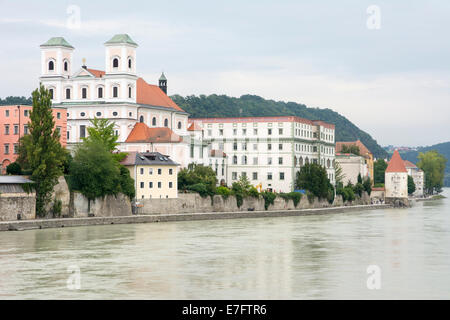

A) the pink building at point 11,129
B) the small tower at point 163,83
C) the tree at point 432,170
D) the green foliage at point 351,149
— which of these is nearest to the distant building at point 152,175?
the pink building at point 11,129

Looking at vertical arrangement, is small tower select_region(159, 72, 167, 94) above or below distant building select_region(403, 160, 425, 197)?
above

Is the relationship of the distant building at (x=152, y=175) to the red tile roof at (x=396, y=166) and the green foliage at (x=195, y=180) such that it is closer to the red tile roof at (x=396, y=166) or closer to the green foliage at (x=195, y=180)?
the green foliage at (x=195, y=180)

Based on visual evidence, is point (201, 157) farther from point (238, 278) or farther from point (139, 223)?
point (238, 278)

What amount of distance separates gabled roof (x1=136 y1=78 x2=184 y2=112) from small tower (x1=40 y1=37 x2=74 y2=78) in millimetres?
8719

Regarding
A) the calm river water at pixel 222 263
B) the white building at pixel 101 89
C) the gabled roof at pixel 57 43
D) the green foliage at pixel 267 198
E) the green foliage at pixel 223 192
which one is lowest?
the calm river water at pixel 222 263

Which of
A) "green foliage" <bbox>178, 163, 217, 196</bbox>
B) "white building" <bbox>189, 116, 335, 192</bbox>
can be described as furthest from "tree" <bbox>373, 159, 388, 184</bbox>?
"green foliage" <bbox>178, 163, 217, 196</bbox>

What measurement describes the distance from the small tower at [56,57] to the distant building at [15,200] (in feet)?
96.7

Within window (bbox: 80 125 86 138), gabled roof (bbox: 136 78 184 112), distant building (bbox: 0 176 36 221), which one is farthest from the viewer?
gabled roof (bbox: 136 78 184 112)

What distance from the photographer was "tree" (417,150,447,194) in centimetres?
16312

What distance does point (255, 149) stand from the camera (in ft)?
308

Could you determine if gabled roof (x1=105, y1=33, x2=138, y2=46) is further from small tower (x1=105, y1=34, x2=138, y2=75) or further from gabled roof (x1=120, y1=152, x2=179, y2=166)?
gabled roof (x1=120, y1=152, x2=179, y2=166)

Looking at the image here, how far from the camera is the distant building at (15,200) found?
50.7m

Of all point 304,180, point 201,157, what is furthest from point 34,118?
point 304,180
